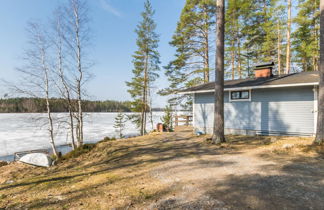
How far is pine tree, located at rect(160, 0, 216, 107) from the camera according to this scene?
592 inches

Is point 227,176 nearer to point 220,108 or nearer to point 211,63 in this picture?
point 220,108

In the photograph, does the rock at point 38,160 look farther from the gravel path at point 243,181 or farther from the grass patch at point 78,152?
the gravel path at point 243,181

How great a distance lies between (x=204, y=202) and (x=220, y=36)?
21.8 feet

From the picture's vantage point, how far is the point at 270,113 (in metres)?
8.55

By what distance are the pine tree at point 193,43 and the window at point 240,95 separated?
610cm

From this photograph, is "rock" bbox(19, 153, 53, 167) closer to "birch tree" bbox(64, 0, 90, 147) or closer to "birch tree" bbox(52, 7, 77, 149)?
"birch tree" bbox(64, 0, 90, 147)

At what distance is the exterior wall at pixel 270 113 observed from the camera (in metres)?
7.73

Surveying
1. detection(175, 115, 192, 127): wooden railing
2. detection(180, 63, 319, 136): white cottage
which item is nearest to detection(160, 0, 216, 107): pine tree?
detection(175, 115, 192, 127): wooden railing

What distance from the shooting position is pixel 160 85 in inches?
767

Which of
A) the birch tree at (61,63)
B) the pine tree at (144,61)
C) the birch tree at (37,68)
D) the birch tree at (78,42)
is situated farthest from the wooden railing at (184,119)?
the birch tree at (37,68)

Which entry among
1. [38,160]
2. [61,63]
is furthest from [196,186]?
[61,63]

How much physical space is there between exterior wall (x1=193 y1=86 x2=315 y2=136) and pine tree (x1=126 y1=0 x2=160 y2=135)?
9.84m

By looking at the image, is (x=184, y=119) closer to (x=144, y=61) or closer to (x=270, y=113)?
(x=270, y=113)

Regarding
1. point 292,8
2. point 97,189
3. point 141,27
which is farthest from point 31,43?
point 292,8
